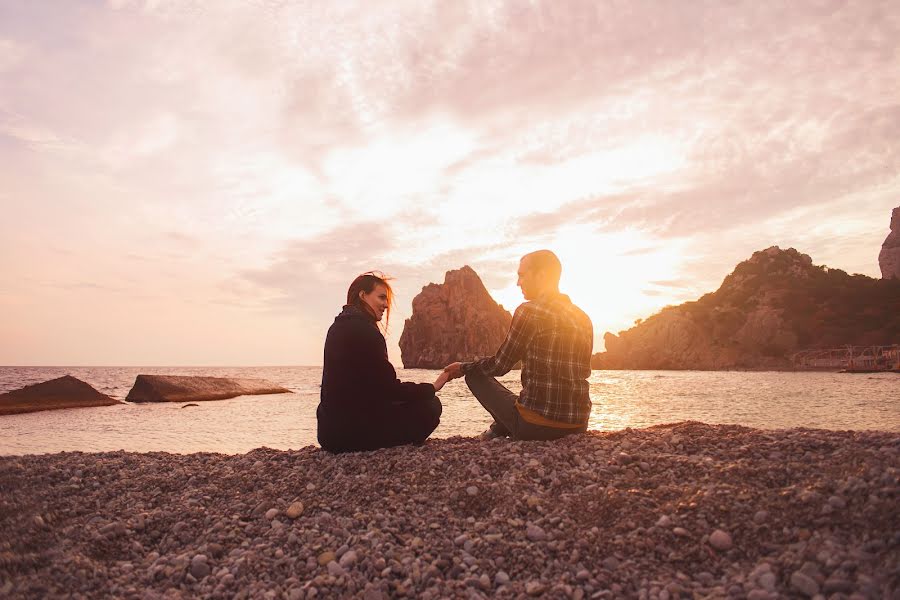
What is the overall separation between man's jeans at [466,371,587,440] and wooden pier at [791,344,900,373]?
100854 mm

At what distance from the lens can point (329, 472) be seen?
732 cm

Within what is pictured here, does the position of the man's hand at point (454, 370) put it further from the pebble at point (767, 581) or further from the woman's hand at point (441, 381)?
the pebble at point (767, 581)

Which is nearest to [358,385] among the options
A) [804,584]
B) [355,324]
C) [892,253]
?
[355,324]

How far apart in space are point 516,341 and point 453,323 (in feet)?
481

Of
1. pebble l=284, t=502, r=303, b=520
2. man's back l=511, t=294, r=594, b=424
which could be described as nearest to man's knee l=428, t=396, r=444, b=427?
man's back l=511, t=294, r=594, b=424

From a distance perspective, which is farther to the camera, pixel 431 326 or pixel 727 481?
pixel 431 326

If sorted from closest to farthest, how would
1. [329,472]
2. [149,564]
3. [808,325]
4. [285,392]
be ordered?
[149,564], [329,472], [285,392], [808,325]

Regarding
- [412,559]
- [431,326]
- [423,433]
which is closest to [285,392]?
[423,433]

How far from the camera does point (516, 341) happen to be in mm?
7730

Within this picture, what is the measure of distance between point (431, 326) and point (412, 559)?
151m

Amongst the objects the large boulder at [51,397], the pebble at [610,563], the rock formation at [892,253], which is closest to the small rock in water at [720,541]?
the pebble at [610,563]

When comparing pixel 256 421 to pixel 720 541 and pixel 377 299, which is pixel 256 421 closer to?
pixel 377 299

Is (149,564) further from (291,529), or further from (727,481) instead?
(727,481)

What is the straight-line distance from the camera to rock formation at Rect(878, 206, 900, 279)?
126m
